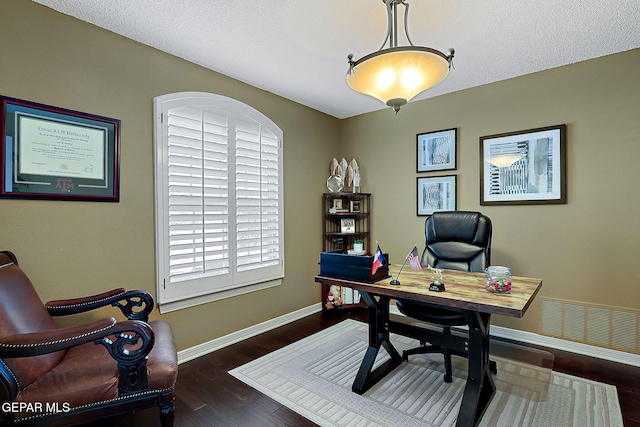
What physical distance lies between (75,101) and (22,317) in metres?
1.38

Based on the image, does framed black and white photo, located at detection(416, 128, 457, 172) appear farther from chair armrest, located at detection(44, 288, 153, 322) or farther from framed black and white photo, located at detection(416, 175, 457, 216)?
chair armrest, located at detection(44, 288, 153, 322)

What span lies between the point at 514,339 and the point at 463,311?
1799mm

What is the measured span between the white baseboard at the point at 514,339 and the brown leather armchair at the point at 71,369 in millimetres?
1142

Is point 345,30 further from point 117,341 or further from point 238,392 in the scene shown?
point 238,392

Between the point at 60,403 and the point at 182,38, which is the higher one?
the point at 182,38

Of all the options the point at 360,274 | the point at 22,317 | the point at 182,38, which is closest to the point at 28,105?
the point at 182,38

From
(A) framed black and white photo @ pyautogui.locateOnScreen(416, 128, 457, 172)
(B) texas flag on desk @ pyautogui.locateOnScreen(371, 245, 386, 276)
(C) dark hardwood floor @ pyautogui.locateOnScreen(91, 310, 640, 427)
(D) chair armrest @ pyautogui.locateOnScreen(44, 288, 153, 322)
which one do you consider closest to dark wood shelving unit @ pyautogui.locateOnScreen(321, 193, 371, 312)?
(A) framed black and white photo @ pyautogui.locateOnScreen(416, 128, 457, 172)

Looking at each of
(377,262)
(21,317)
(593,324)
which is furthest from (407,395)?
(21,317)

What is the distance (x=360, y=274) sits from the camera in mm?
1900

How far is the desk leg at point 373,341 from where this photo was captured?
2088mm

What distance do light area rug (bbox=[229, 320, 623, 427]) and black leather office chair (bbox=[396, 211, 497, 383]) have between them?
19cm

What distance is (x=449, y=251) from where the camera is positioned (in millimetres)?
2551

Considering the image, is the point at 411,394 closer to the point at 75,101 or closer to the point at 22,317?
the point at 22,317

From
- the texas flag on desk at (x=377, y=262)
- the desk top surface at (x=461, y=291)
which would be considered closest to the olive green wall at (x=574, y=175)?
the desk top surface at (x=461, y=291)
